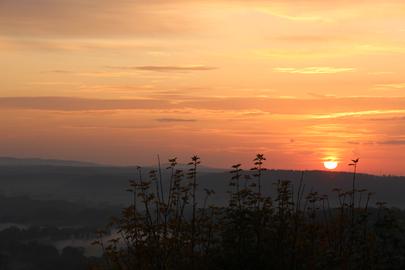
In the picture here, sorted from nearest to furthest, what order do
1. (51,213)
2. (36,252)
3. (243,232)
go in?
(243,232), (36,252), (51,213)

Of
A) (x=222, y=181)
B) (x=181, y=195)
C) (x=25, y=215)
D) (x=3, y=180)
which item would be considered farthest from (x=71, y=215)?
(x=181, y=195)

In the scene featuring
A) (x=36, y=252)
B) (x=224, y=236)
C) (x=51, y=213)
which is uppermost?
(x=224, y=236)

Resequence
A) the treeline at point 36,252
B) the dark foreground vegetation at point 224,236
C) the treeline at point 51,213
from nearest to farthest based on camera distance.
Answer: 1. the dark foreground vegetation at point 224,236
2. the treeline at point 36,252
3. the treeline at point 51,213

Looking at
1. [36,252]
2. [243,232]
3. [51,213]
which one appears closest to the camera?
[243,232]

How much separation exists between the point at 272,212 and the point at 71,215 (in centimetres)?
10354

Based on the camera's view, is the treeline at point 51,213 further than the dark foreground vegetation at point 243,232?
Yes

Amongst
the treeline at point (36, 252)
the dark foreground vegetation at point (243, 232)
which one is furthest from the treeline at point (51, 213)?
the dark foreground vegetation at point (243, 232)

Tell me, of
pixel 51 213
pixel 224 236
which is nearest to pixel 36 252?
pixel 51 213

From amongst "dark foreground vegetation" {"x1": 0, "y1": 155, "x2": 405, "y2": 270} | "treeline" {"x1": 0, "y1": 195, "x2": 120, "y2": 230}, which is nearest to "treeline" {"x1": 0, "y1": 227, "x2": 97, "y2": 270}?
"treeline" {"x1": 0, "y1": 195, "x2": 120, "y2": 230}

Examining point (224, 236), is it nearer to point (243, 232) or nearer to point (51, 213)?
point (243, 232)

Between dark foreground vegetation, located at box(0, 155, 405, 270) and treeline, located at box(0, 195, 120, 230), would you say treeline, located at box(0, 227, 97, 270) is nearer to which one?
treeline, located at box(0, 195, 120, 230)

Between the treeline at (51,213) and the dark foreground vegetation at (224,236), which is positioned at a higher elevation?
the dark foreground vegetation at (224,236)

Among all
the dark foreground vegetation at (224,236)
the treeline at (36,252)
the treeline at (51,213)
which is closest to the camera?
the dark foreground vegetation at (224,236)

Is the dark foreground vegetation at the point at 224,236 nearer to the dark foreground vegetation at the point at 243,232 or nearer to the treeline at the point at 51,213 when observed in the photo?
the dark foreground vegetation at the point at 243,232
